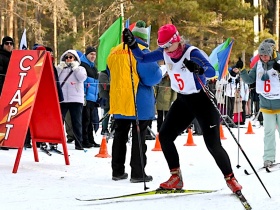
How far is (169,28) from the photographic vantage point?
5.54m

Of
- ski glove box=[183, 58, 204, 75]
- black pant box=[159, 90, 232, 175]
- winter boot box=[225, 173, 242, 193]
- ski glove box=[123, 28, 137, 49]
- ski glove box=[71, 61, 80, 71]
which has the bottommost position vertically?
winter boot box=[225, 173, 242, 193]

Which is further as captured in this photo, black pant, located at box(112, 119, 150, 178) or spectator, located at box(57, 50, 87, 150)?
spectator, located at box(57, 50, 87, 150)

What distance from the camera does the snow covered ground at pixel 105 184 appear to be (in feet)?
16.8

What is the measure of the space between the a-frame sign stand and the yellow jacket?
1159 mm

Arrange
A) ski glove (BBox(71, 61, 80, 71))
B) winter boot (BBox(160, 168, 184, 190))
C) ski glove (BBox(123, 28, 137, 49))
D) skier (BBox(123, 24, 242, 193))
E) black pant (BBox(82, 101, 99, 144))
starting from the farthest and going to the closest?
1. black pant (BBox(82, 101, 99, 144))
2. ski glove (BBox(71, 61, 80, 71))
3. ski glove (BBox(123, 28, 137, 49))
4. winter boot (BBox(160, 168, 184, 190))
5. skier (BBox(123, 24, 242, 193))

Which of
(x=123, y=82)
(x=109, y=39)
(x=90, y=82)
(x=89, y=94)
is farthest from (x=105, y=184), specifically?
(x=109, y=39)

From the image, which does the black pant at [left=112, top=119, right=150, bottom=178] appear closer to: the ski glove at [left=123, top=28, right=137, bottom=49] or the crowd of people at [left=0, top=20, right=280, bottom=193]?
the crowd of people at [left=0, top=20, right=280, bottom=193]

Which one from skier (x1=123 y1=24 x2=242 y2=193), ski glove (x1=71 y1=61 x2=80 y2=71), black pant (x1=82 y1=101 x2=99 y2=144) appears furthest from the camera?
black pant (x1=82 y1=101 x2=99 y2=144)

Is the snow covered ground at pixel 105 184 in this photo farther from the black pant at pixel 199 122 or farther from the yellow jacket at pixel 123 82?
the yellow jacket at pixel 123 82

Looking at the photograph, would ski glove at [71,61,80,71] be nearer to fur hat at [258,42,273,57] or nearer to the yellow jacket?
the yellow jacket

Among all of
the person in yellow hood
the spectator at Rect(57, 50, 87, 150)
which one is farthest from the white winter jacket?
the person in yellow hood

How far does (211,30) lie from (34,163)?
2048 cm

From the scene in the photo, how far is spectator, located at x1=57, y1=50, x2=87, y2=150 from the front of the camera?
9.37 m

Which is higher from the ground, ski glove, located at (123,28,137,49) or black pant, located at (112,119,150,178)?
ski glove, located at (123,28,137,49)
